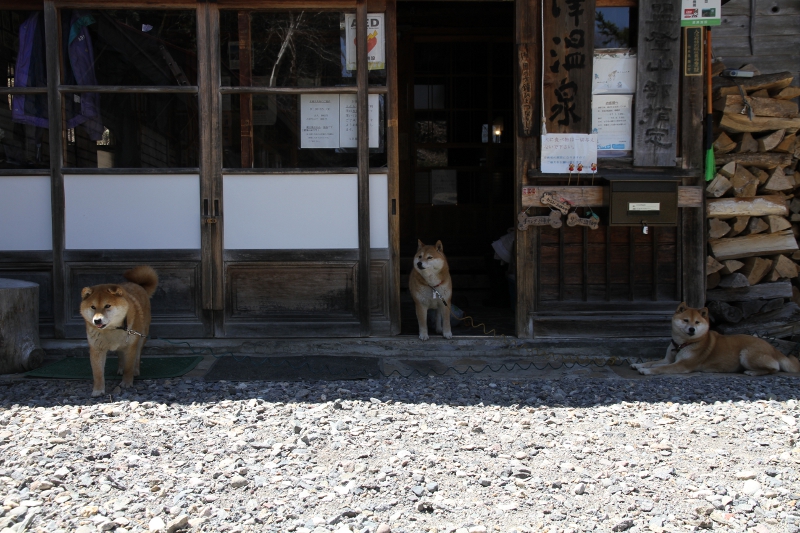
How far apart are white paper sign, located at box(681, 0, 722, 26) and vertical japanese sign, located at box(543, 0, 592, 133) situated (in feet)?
2.67

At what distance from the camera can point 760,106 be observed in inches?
242

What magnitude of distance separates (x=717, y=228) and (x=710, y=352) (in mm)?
1348

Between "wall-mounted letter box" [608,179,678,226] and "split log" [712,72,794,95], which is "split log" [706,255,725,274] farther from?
"split log" [712,72,794,95]

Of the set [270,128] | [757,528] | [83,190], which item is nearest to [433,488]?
[757,528]

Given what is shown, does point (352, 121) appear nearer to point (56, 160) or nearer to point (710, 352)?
point (56, 160)

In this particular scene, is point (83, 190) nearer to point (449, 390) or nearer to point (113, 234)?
point (113, 234)

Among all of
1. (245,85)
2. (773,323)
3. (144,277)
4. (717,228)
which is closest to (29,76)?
(245,85)

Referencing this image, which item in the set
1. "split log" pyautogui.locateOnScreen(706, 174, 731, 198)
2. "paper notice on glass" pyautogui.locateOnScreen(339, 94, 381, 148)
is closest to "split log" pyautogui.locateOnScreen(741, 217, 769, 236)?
"split log" pyautogui.locateOnScreen(706, 174, 731, 198)

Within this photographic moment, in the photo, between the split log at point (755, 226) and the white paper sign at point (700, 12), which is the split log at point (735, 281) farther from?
the white paper sign at point (700, 12)

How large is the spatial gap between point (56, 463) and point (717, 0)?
20.0 feet

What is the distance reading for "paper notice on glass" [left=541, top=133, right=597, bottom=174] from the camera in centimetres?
581

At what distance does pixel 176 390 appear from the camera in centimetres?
479

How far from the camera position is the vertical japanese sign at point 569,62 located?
573 centimetres

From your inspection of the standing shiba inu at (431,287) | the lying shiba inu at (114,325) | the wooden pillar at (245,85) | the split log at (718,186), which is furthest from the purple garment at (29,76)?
the split log at (718,186)
